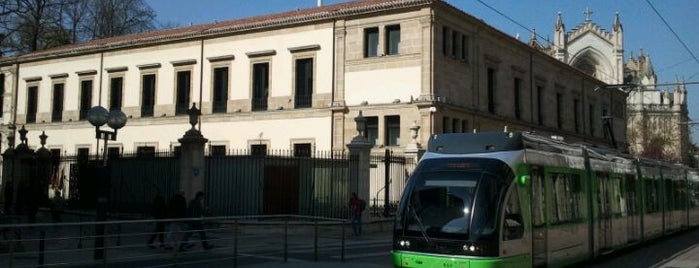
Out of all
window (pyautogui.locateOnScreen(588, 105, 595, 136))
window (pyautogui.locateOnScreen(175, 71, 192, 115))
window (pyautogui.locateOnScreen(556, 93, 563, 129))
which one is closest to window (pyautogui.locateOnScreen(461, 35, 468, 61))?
window (pyautogui.locateOnScreen(556, 93, 563, 129))

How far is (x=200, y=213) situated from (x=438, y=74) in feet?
60.3

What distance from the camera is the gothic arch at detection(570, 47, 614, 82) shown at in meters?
90.9

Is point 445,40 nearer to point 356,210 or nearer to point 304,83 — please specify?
point 304,83

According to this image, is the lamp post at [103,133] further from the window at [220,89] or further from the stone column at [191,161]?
the window at [220,89]

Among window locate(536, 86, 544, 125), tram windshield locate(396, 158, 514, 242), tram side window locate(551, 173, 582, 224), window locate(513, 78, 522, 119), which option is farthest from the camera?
window locate(536, 86, 544, 125)

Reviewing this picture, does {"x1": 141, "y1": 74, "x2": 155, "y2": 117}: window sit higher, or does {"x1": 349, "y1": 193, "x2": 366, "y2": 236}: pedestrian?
{"x1": 141, "y1": 74, "x2": 155, "y2": 117}: window

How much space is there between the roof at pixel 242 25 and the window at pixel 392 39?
3.74 ft

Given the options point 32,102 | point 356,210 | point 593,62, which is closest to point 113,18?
point 32,102

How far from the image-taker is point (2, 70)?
2007 inches

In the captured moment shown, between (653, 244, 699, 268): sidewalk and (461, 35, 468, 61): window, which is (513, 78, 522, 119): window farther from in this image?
(653, 244, 699, 268): sidewalk

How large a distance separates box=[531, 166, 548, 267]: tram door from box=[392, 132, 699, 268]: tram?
17 millimetres

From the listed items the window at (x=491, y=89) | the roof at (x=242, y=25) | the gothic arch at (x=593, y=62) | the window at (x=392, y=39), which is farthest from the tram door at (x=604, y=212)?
the gothic arch at (x=593, y=62)

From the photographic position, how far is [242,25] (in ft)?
128

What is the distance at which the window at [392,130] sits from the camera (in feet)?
112
